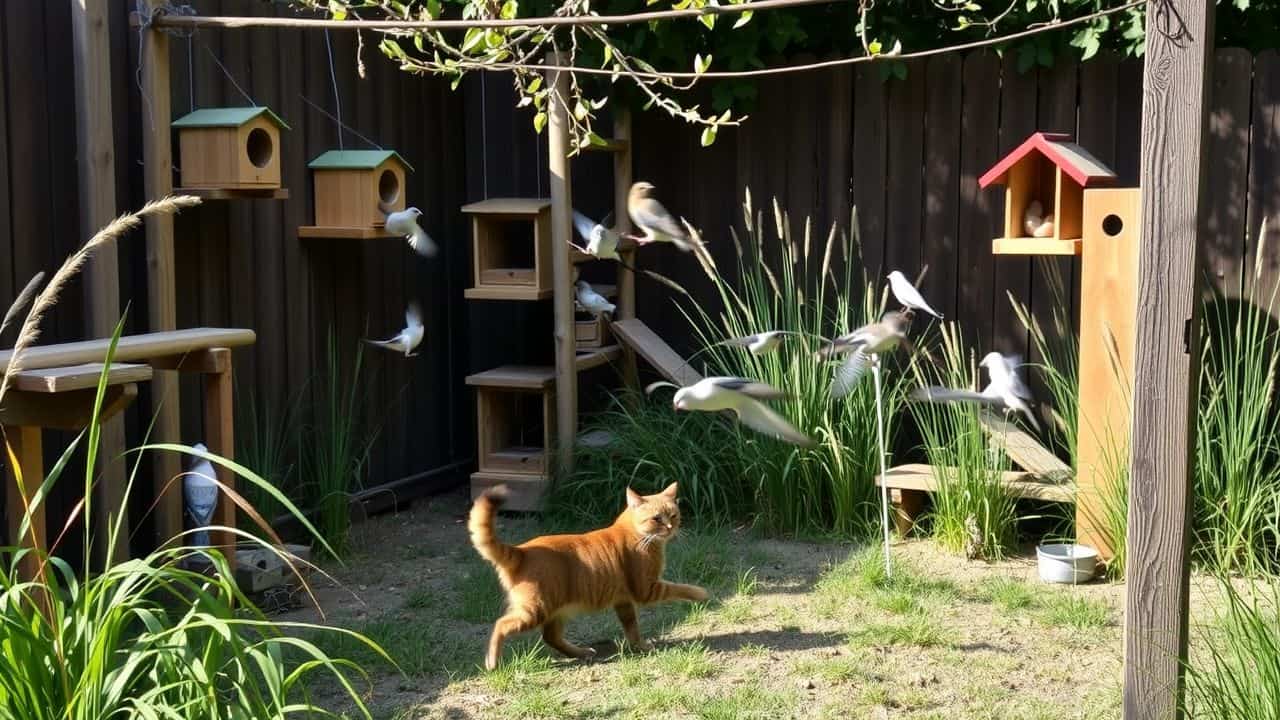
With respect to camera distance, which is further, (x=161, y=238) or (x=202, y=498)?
(x=202, y=498)

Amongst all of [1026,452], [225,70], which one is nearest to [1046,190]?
[1026,452]

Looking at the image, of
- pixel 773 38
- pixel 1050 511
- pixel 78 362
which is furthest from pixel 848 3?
pixel 78 362

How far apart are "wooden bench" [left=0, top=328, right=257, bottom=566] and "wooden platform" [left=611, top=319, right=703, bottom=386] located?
194cm

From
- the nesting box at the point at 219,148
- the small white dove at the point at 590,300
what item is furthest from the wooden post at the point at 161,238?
the small white dove at the point at 590,300

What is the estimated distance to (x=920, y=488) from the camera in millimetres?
5445

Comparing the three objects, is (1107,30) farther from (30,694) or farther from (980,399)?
(30,694)

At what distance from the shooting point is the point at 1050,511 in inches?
224

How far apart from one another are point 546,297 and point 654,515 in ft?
6.93

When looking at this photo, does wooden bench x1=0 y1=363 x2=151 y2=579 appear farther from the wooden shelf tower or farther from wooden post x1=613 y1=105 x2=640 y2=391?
wooden post x1=613 y1=105 x2=640 y2=391

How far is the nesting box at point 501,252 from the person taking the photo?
6.03m

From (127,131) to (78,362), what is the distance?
4.36ft

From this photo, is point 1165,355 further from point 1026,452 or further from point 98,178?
point 98,178

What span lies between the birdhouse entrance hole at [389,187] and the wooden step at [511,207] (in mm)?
335

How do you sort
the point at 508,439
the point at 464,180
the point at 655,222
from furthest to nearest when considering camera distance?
1. the point at 464,180
2. the point at 508,439
3. the point at 655,222
